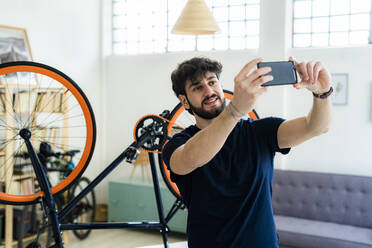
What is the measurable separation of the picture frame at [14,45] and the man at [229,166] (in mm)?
3249

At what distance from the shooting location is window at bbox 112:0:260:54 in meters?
4.85

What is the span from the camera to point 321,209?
3.87 meters

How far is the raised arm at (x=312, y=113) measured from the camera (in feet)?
3.83

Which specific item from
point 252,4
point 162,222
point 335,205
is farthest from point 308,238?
point 252,4

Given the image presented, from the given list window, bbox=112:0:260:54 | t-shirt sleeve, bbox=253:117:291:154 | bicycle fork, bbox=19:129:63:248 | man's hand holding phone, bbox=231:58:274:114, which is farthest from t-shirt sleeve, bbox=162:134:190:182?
window, bbox=112:0:260:54

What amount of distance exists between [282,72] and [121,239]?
155 inches

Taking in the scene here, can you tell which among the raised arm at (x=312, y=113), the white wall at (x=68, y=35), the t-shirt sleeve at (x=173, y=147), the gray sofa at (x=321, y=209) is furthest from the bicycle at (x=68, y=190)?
the raised arm at (x=312, y=113)

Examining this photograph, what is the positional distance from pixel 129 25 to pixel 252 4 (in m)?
1.69

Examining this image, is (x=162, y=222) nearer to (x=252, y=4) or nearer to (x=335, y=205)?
(x=335, y=205)

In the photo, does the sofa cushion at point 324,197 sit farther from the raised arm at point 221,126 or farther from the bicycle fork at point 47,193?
the raised arm at point 221,126

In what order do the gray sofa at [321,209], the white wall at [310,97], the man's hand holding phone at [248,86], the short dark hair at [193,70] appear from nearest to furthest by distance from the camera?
the man's hand holding phone at [248,86], the short dark hair at [193,70], the gray sofa at [321,209], the white wall at [310,97]

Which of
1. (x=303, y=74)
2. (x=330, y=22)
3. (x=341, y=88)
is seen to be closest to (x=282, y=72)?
(x=303, y=74)

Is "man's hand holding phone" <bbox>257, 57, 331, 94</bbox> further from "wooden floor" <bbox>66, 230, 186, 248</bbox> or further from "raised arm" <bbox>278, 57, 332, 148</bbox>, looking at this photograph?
"wooden floor" <bbox>66, 230, 186, 248</bbox>

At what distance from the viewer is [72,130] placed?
4.98 meters
